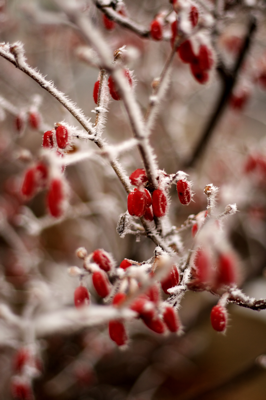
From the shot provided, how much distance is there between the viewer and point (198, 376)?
7.29 ft

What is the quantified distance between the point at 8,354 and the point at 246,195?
2157 millimetres

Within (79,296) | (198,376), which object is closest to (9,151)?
(79,296)

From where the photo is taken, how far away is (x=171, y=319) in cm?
59

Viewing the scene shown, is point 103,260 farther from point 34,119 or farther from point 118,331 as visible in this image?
point 34,119

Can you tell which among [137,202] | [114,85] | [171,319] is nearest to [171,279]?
[171,319]

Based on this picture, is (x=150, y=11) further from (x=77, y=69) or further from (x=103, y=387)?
(x=103, y=387)

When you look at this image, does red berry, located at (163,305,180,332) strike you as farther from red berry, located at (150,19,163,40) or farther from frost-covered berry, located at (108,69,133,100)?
red berry, located at (150,19,163,40)

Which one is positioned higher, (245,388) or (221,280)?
(221,280)

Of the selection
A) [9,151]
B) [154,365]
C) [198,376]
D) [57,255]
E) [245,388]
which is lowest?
[245,388]

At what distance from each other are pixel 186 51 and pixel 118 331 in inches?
30.6

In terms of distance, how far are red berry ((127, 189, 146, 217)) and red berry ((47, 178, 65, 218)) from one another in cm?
19

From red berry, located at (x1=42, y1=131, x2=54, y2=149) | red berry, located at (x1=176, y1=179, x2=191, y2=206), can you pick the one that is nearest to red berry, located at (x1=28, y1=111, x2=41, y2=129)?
red berry, located at (x1=42, y1=131, x2=54, y2=149)

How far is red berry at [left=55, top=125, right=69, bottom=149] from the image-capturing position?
62 cm

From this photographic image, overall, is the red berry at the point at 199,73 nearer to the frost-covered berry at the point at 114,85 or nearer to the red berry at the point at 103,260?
the frost-covered berry at the point at 114,85
